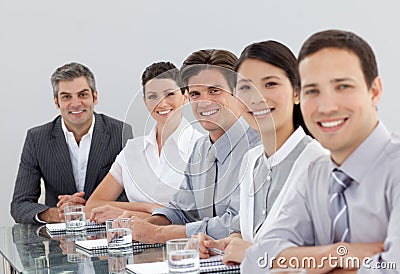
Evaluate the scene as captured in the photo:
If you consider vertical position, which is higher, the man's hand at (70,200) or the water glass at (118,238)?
the man's hand at (70,200)

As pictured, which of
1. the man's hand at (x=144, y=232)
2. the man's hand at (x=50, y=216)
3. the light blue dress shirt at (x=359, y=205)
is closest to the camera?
the light blue dress shirt at (x=359, y=205)

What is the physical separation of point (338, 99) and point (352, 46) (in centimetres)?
12

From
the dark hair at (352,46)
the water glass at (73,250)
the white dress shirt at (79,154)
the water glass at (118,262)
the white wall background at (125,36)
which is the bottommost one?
the water glass at (118,262)

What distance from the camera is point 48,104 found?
482 cm

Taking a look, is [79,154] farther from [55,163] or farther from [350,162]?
[350,162]

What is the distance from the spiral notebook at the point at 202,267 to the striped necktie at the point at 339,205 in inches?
17.0

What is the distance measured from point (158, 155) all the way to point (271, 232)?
1.11m

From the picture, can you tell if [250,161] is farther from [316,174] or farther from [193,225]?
[316,174]

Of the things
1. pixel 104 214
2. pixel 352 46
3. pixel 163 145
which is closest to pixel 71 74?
pixel 104 214

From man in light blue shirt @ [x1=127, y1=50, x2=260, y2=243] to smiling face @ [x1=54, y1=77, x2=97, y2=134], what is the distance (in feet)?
4.18

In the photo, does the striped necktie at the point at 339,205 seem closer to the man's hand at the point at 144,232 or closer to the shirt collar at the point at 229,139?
the shirt collar at the point at 229,139

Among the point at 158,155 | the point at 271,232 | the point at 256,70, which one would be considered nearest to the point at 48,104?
the point at 158,155

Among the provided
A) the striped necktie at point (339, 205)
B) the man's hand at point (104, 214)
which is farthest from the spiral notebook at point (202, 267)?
the man's hand at point (104, 214)

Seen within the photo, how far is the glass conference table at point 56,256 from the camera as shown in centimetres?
223
